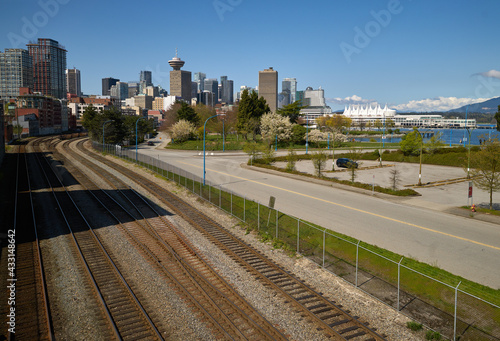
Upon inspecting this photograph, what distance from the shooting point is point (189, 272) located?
52.2ft

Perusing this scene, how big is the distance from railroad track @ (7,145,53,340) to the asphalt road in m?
15.5

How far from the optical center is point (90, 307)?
1291cm

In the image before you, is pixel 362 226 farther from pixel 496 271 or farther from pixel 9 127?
pixel 9 127

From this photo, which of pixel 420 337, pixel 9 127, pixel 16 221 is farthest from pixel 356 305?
pixel 9 127

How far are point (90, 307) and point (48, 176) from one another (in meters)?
34.7

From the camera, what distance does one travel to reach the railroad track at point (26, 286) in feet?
37.7

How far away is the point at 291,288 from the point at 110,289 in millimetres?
7327

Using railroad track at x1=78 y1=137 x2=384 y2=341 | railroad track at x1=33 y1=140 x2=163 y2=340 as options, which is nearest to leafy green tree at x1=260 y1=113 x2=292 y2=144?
railroad track at x1=78 y1=137 x2=384 y2=341

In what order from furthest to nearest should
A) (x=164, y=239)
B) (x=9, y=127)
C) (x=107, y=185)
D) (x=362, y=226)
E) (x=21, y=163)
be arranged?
(x=9, y=127) → (x=21, y=163) → (x=107, y=185) → (x=362, y=226) → (x=164, y=239)

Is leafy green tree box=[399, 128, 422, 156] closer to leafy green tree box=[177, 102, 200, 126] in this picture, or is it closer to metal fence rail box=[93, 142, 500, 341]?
metal fence rail box=[93, 142, 500, 341]

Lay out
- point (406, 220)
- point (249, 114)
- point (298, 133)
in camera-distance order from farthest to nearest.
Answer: point (249, 114) < point (298, 133) < point (406, 220)

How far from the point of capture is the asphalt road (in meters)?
17.3

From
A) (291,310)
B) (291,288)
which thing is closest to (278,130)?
(291,288)

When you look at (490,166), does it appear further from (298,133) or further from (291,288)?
(298,133)
